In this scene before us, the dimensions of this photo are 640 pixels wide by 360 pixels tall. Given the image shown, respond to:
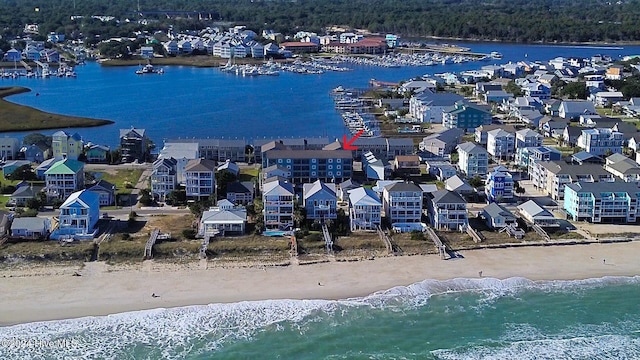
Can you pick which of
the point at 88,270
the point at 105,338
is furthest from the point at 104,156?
the point at 105,338

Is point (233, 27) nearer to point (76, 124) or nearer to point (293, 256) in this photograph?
point (76, 124)

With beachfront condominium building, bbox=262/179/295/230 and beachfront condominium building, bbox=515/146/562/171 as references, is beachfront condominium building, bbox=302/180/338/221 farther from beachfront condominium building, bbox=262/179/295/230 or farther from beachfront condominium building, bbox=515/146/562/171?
beachfront condominium building, bbox=515/146/562/171

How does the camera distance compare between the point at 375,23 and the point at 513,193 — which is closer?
the point at 513,193

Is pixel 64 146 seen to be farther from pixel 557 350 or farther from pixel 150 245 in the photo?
pixel 557 350

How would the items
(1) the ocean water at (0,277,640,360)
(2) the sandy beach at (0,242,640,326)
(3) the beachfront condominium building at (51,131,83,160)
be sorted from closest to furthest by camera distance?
1. (1) the ocean water at (0,277,640,360)
2. (2) the sandy beach at (0,242,640,326)
3. (3) the beachfront condominium building at (51,131,83,160)

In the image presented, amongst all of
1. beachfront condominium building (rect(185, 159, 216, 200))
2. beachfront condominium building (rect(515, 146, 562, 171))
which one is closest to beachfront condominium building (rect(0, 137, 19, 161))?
beachfront condominium building (rect(185, 159, 216, 200))

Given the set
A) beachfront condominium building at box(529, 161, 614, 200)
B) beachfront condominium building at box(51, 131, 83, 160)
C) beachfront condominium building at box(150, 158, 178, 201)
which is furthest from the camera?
beachfront condominium building at box(51, 131, 83, 160)
